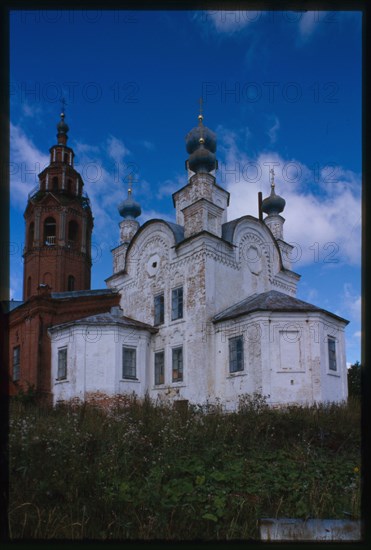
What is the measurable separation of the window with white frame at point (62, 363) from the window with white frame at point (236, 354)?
709 centimetres

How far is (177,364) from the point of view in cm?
2044

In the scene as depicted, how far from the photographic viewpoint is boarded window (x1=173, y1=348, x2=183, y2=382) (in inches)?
795

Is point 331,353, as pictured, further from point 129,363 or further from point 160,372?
point 129,363

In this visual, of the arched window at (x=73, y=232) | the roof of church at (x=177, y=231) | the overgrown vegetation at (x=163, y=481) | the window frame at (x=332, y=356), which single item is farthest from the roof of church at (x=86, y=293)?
the overgrown vegetation at (x=163, y=481)

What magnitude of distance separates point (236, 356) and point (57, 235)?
17.3 m

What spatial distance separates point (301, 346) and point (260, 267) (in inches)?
222

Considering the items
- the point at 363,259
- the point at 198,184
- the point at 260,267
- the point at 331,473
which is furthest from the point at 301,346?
the point at 363,259

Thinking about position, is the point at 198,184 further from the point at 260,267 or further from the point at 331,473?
the point at 331,473

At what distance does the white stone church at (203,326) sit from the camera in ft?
59.2

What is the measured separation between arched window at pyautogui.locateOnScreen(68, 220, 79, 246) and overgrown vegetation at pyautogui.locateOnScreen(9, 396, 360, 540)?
23.3 metres

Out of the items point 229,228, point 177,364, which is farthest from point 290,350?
point 229,228

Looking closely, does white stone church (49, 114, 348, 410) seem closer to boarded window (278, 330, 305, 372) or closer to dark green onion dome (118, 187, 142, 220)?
boarded window (278, 330, 305, 372)

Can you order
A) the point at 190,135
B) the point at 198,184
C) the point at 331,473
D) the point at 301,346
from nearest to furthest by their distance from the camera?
the point at 331,473
the point at 301,346
the point at 198,184
the point at 190,135

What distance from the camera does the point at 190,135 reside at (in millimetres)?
23781
